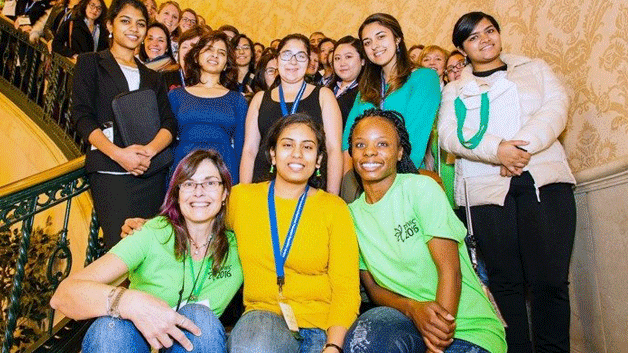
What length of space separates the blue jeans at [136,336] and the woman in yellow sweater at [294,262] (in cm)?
7

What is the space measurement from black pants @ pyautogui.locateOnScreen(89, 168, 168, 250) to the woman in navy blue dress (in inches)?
10.1

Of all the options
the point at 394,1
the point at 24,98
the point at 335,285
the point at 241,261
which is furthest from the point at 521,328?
the point at 24,98

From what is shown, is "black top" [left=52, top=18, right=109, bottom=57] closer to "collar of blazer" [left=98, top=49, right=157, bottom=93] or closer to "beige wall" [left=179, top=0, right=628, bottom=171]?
"collar of blazer" [left=98, top=49, right=157, bottom=93]

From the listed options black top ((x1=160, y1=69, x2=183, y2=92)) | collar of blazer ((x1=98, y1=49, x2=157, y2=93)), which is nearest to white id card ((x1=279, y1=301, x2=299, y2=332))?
collar of blazer ((x1=98, y1=49, x2=157, y2=93))

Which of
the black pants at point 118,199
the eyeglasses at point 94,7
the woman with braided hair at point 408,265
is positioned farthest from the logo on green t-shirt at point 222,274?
the eyeglasses at point 94,7

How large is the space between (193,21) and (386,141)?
3.33 m

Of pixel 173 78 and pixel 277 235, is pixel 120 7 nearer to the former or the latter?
pixel 173 78

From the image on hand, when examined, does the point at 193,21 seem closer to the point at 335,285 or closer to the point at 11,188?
the point at 11,188

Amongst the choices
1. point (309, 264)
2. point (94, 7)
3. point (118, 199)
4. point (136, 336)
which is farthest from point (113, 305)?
point (94, 7)

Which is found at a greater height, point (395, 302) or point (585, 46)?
point (585, 46)

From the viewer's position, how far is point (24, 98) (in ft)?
18.3

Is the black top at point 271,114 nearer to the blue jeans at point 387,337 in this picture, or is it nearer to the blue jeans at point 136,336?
the blue jeans at point 136,336

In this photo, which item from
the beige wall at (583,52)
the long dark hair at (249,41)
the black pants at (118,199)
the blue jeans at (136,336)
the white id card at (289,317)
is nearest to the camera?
the blue jeans at (136,336)

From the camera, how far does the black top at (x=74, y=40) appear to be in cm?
468
